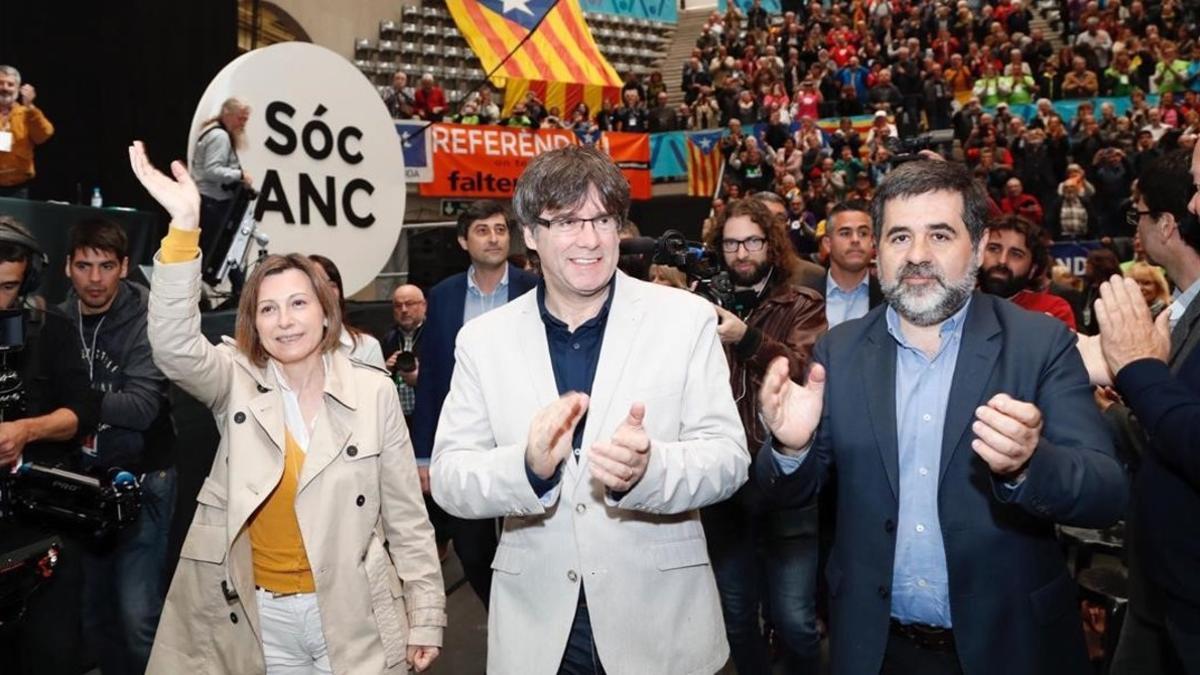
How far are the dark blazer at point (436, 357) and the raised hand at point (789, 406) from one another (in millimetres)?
2212

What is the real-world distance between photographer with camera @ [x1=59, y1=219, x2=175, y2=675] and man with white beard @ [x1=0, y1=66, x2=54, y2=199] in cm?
312

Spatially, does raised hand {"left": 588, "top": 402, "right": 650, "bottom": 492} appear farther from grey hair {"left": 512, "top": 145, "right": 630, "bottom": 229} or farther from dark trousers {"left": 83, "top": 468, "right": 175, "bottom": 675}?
dark trousers {"left": 83, "top": 468, "right": 175, "bottom": 675}

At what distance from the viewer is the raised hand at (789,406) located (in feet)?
6.43

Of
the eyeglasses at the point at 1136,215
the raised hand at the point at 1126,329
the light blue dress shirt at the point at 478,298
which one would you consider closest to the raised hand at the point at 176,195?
the light blue dress shirt at the point at 478,298

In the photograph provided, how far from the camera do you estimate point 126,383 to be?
335 cm

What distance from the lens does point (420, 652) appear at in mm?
2518

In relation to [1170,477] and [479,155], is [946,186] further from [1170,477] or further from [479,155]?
[479,155]

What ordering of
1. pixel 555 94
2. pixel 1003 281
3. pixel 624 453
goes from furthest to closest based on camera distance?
pixel 555 94 → pixel 1003 281 → pixel 624 453

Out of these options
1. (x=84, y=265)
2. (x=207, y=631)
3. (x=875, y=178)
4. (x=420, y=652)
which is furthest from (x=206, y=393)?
(x=875, y=178)

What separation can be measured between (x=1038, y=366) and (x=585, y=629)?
1.04 meters

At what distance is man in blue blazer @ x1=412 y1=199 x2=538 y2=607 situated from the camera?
408 cm

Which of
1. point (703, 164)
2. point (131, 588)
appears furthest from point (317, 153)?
point (703, 164)

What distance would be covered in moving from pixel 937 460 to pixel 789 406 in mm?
325

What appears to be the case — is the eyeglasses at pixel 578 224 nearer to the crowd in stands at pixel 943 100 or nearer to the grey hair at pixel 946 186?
the grey hair at pixel 946 186
